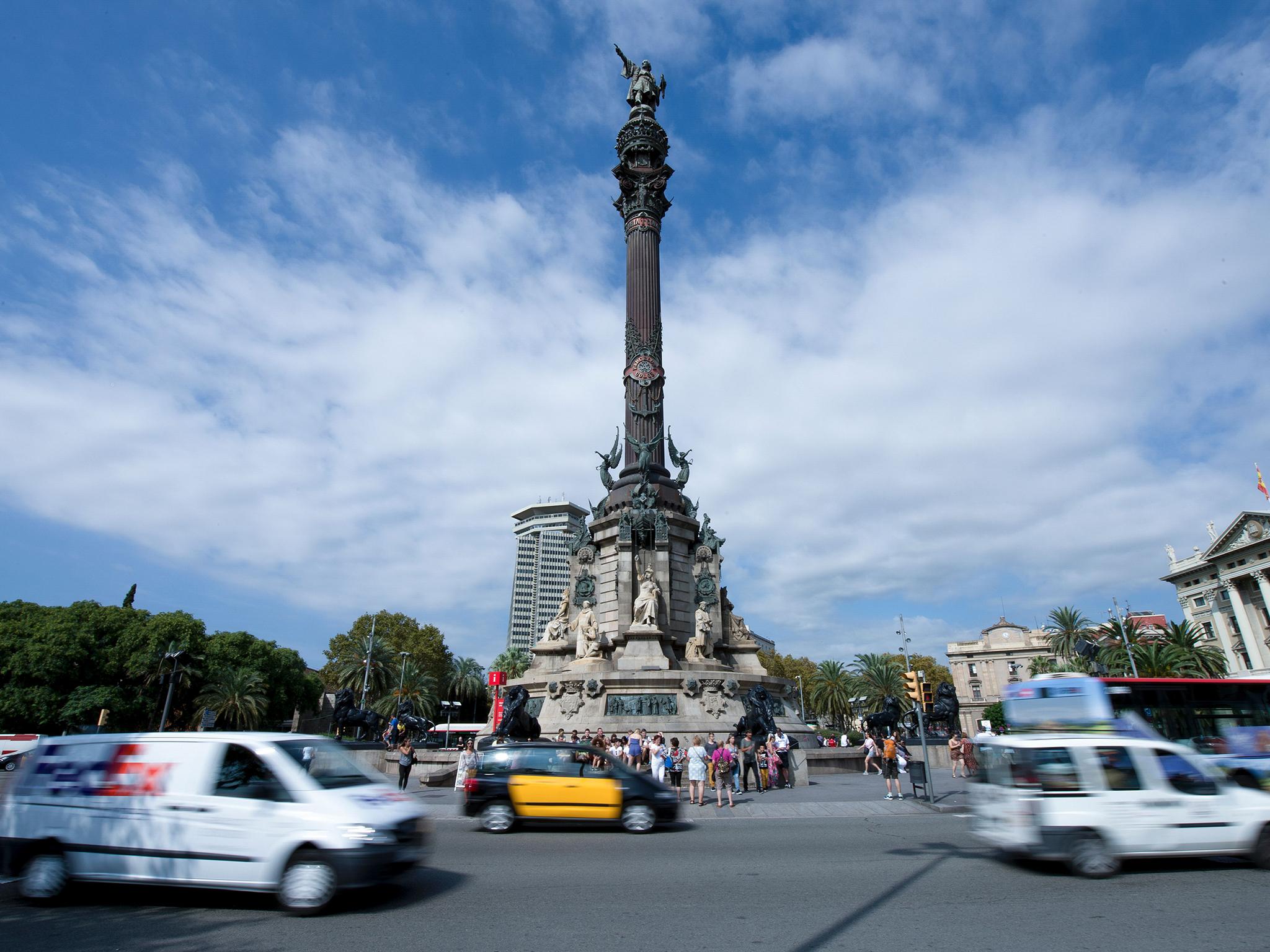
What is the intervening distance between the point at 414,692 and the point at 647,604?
46.5m

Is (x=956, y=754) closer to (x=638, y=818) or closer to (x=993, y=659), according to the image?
(x=638, y=818)

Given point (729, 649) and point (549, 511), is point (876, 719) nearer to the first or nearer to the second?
point (729, 649)

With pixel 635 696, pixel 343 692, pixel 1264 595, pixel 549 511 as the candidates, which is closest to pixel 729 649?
pixel 635 696

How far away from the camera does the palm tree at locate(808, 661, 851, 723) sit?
76312mm

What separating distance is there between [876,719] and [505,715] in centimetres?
1278

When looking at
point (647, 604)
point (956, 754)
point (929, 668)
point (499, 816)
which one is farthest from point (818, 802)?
point (929, 668)

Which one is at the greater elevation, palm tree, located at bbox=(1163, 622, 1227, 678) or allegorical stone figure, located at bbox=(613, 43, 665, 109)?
allegorical stone figure, located at bbox=(613, 43, 665, 109)

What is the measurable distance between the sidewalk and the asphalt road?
5370 millimetres

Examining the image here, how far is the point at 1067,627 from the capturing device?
2625 inches

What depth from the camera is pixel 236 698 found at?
52125 mm

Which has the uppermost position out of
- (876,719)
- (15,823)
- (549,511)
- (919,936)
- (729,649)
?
(549,511)

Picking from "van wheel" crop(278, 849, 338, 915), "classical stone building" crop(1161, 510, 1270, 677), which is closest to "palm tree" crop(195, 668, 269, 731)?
"van wheel" crop(278, 849, 338, 915)

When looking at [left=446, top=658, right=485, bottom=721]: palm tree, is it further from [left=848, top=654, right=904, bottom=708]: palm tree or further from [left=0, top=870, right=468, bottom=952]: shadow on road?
[left=0, top=870, right=468, bottom=952]: shadow on road

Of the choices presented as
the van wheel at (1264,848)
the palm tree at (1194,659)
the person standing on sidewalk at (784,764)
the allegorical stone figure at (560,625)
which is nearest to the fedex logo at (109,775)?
the van wheel at (1264,848)
